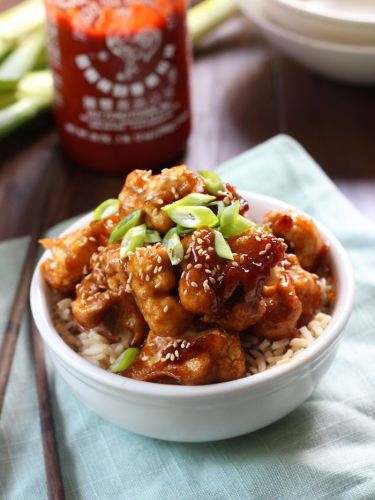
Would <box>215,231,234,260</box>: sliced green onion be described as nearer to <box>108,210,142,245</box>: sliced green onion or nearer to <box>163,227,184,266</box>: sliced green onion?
<box>163,227,184,266</box>: sliced green onion

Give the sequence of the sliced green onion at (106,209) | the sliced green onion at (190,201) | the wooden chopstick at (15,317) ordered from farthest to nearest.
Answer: the wooden chopstick at (15,317) → the sliced green onion at (106,209) → the sliced green onion at (190,201)

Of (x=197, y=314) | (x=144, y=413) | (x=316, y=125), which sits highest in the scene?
(x=197, y=314)

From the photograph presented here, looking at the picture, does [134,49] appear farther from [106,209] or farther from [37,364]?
[37,364]

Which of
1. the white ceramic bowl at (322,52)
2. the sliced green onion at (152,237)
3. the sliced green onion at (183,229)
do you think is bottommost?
the white ceramic bowl at (322,52)

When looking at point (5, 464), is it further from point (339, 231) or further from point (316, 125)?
point (316, 125)

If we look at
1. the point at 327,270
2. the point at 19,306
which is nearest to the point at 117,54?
the point at 19,306

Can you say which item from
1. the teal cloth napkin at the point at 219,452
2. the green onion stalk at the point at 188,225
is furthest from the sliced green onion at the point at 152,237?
the teal cloth napkin at the point at 219,452

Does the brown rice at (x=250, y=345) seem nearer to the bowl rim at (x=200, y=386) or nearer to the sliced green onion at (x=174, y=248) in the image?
the bowl rim at (x=200, y=386)

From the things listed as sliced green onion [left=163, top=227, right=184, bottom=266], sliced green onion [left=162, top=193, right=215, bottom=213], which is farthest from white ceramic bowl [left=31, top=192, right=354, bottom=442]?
sliced green onion [left=162, top=193, right=215, bottom=213]
